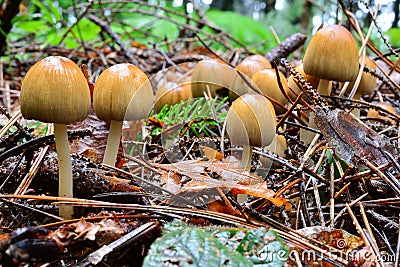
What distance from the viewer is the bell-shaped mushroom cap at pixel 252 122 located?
5.08 feet

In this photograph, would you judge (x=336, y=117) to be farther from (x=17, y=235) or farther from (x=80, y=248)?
(x=17, y=235)

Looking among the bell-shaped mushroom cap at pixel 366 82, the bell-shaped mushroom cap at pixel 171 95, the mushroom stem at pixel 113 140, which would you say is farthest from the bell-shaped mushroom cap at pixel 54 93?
the bell-shaped mushroom cap at pixel 366 82

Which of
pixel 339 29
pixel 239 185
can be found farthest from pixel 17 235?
pixel 339 29

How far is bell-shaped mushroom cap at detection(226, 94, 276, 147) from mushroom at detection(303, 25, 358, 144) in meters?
0.46

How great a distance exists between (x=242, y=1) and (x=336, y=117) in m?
14.3

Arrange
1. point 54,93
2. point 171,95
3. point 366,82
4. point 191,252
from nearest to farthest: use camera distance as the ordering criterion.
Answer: point 191,252, point 54,93, point 366,82, point 171,95

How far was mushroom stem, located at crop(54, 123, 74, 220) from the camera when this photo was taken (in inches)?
55.3

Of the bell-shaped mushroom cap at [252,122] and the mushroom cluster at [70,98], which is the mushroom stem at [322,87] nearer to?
the bell-shaped mushroom cap at [252,122]

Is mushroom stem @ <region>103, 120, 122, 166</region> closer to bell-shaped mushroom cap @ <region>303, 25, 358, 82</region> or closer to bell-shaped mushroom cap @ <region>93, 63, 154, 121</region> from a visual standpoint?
bell-shaped mushroom cap @ <region>93, 63, 154, 121</region>

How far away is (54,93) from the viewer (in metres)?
1.25

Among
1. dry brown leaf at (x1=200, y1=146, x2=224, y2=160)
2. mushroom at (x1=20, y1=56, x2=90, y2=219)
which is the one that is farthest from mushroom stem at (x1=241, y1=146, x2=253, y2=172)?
mushroom at (x1=20, y1=56, x2=90, y2=219)

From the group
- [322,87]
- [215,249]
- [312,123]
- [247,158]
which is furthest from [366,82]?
[215,249]

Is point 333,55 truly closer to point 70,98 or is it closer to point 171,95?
point 171,95

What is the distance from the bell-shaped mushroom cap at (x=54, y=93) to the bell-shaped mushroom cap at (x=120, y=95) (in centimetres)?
17
